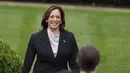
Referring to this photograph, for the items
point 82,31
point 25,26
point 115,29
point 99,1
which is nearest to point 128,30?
point 115,29

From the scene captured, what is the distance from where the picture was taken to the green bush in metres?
6.35

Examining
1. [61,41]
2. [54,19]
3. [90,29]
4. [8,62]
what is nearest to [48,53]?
[61,41]

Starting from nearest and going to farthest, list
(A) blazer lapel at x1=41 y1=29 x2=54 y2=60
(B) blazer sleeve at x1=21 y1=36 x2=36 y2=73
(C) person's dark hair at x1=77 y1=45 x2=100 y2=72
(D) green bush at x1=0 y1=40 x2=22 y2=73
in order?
(C) person's dark hair at x1=77 y1=45 x2=100 y2=72, (A) blazer lapel at x1=41 y1=29 x2=54 y2=60, (B) blazer sleeve at x1=21 y1=36 x2=36 y2=73, (D) green bush at x1=0 y1=40 x2=22 y2=73

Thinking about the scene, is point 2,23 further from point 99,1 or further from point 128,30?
point 99,1

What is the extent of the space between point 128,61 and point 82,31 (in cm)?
599

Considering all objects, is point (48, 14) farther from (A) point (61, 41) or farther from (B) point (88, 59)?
(B) point (88, 59)

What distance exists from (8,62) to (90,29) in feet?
40.7

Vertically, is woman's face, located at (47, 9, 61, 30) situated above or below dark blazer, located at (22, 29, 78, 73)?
above

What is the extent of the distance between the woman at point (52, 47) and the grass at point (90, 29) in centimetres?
605

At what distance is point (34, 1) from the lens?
30.0 metres

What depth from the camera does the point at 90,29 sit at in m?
18.6

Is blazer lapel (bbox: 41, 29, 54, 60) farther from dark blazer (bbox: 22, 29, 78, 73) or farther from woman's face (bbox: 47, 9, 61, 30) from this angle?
woman's face (bbox: 47, 9, 61, 30)

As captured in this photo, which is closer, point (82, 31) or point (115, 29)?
point (82, 31)

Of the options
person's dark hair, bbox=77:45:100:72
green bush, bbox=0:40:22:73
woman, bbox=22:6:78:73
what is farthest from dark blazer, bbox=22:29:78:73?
person's dark hair, bbox=77:45:100:72
